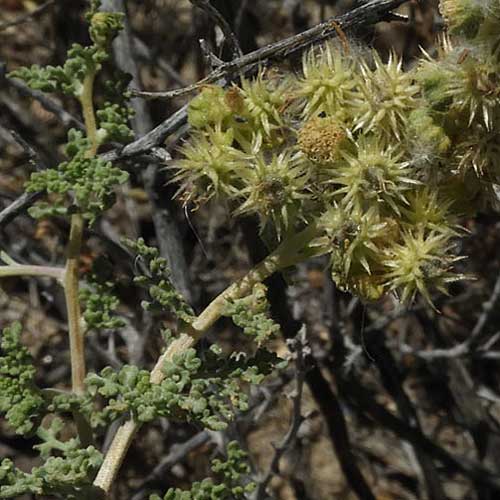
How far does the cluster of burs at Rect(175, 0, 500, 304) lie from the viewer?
1.35 metres

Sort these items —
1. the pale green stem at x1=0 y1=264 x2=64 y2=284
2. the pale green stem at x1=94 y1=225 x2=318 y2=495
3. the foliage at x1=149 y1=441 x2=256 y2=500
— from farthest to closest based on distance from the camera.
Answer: the pale green stem at x1=0 y1=264 x2=64 y2=284
the foliage at x1=149 y1=441 x2=256 y2=500
the pale green stem at x1=94 y1=225 x2=318 y2=495

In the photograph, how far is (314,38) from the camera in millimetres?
1548

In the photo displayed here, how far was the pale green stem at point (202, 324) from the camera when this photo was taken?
59.1 inches

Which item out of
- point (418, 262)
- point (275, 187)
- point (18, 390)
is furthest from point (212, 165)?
point (18, 390)

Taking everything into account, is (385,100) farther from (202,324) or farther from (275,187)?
(202,324)

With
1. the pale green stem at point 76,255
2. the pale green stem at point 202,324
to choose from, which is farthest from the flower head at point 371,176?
the pale green stem at point 76,255

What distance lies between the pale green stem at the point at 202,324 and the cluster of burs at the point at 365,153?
53mm

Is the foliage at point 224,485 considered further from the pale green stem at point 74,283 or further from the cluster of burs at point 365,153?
the cluster of burs at point 365,153

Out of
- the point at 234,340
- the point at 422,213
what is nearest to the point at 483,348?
the point at 234,340

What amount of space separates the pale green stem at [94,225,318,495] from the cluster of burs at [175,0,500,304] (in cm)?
5

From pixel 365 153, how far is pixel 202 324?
0.42m

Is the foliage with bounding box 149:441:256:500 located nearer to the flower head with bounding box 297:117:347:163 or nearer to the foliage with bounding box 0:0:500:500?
the foliage with bounding box 0:0:500:500

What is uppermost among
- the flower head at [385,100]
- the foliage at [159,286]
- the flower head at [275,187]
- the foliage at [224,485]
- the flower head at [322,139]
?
the flower head at [385,100]

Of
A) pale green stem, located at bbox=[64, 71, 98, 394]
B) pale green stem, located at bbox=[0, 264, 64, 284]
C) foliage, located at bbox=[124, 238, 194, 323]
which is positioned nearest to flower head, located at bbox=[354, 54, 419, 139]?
Result: foliage, located at bbox=[124, 238, 194, 323]
